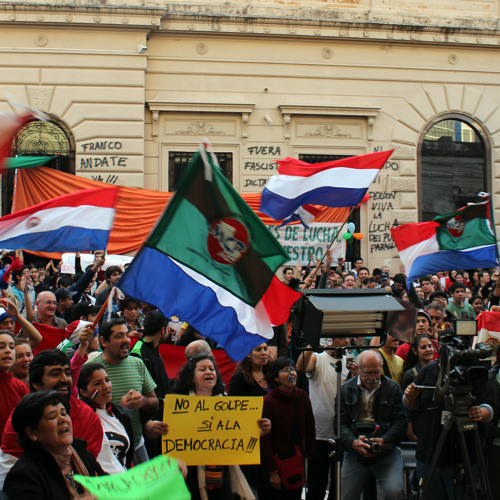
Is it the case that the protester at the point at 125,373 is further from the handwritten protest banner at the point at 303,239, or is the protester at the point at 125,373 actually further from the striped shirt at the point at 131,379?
the handwritten protest banner at the point at 303,239

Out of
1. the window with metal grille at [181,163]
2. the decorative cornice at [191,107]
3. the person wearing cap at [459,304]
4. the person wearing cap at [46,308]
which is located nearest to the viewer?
the person wearing cap at [46,308]

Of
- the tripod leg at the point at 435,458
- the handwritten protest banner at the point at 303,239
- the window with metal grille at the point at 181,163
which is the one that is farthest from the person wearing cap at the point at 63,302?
the window with metal grille at the point at 181,163

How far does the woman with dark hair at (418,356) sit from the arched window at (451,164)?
11621mm

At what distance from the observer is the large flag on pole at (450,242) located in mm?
9516

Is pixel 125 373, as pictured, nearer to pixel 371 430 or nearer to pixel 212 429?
pixel 212 429

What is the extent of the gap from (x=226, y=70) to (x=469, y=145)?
6.05 metres

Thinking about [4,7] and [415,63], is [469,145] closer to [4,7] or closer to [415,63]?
[415,63]

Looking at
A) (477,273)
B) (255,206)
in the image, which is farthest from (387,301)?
(477,273)

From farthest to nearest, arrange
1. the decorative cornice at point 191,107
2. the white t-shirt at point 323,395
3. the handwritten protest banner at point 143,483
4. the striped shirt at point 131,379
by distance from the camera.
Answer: the decorative cornice at point 191,107 → the white t-shirt at point 323,395 → the striped shirt at point 131,379 → the handwritten protest banner at point 143,483

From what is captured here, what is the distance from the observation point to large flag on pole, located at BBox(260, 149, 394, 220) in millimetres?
8125

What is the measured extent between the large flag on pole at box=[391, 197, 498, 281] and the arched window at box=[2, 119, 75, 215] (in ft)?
31.2

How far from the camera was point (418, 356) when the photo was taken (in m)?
7.19

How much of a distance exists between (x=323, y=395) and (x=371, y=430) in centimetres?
70

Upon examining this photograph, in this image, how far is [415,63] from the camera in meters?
18.6
